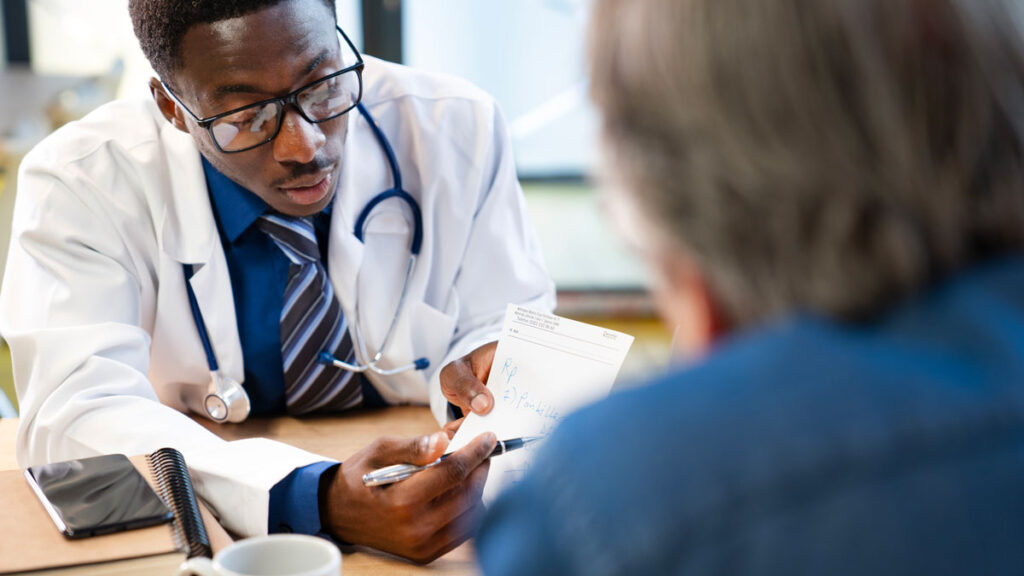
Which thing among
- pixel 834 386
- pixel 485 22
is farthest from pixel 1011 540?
pixel 485 22

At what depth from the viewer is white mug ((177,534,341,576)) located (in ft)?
2.38

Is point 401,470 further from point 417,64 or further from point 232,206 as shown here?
point 417,64

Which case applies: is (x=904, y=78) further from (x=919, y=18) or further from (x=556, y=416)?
(x=556, y=416)

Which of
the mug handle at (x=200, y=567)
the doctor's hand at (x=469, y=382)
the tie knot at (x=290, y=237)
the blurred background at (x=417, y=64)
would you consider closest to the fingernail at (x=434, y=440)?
the doctor's hand at (x=469, y=382)

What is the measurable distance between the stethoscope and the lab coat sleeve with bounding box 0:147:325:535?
0.28 feet

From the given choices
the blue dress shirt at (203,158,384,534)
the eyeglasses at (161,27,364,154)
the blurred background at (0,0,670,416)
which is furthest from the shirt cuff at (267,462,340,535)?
the blurred background at (0,0,670,416)

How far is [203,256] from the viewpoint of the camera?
55.3 inches

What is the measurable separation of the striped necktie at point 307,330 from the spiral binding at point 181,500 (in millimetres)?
412

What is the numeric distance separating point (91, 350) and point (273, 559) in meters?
0.64

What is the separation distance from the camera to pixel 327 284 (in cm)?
147

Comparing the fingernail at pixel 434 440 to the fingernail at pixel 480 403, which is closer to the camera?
the fingernail at pixel 434 440

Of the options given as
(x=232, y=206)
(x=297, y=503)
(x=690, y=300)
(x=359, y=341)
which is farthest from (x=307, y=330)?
(x=690, y=300)

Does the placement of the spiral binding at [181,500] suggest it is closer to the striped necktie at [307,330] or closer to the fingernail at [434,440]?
the fingernail at [434,440]

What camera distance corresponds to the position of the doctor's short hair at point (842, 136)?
447 mm
